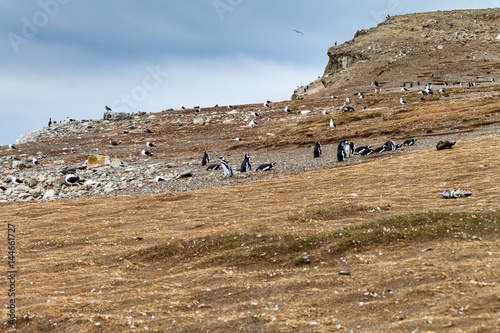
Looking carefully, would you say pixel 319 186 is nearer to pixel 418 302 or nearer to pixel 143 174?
pixel 418 302

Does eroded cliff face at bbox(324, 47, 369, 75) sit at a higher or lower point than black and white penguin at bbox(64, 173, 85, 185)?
higher

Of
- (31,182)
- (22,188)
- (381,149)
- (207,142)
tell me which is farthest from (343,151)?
(207,142)

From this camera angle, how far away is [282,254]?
8.07 m

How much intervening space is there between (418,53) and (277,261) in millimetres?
63704

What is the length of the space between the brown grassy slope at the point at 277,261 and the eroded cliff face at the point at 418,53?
42.5m

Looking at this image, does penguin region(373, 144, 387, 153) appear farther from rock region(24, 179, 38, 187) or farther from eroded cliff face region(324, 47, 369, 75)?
eroded cliff face region(324, 47, 369, 75)

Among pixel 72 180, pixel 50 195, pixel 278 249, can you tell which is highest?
pixel 72 180

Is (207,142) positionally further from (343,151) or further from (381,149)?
(381,149)

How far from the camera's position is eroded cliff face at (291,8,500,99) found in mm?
54156

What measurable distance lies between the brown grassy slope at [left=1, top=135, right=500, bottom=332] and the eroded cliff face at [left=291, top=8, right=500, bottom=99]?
42512 mm

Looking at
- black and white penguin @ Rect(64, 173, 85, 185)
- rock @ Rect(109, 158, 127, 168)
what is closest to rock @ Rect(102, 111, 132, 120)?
rock @ Rect(109, 158, 127, 168)

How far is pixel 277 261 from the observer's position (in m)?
7.84

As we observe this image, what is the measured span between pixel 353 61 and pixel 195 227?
66.2m

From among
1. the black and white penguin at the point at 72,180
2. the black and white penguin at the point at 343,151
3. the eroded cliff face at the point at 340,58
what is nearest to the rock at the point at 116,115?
the black and white penguin at the point at 72,180
